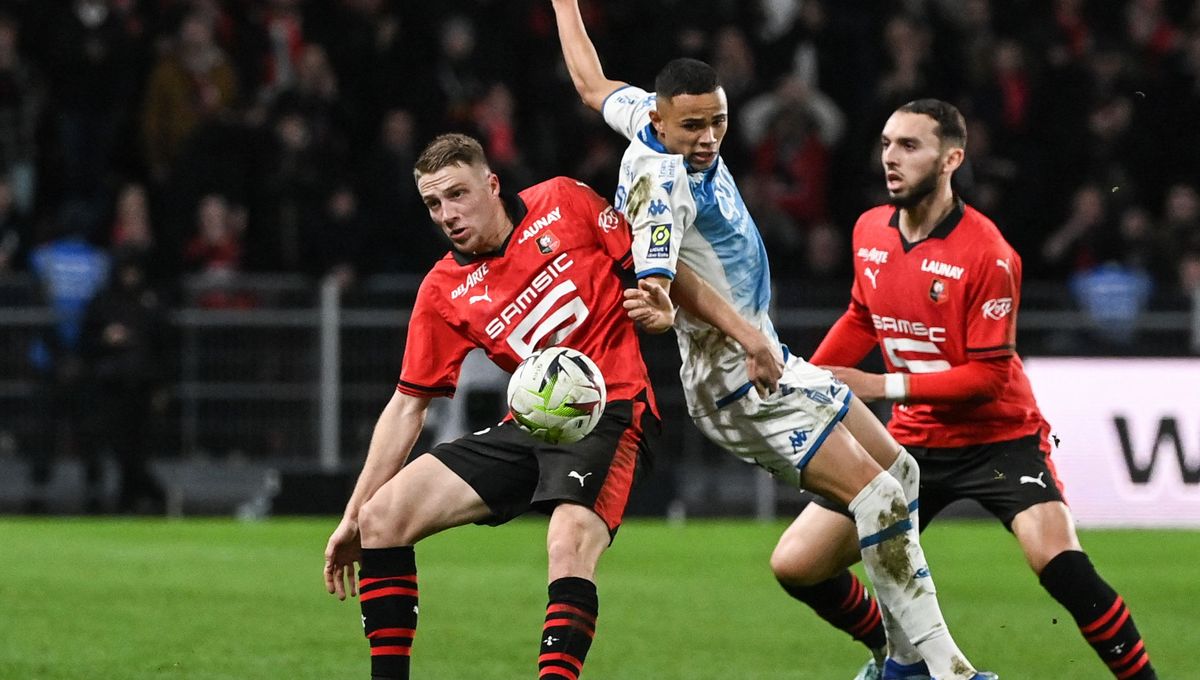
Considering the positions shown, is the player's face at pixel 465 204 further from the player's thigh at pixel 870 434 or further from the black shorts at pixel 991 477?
the black shorts at pixel 991 477

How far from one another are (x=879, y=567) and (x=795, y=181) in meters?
10.3

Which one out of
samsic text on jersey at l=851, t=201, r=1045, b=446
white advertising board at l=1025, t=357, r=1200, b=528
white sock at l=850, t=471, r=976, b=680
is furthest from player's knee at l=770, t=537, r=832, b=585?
white advertising board at l=1025, t=357, r=1200, b=528

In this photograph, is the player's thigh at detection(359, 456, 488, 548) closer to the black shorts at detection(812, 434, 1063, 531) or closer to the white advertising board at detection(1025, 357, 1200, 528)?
the black shorts at detection(812, 434, 1063, 531)

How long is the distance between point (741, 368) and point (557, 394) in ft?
2.65

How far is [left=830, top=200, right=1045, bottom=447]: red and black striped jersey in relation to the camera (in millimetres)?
7379

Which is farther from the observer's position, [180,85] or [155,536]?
[180,85]

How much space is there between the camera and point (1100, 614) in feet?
23.2

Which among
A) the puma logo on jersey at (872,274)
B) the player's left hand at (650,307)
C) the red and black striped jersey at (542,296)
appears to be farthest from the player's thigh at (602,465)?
the puma logo on jersey at (872,274)

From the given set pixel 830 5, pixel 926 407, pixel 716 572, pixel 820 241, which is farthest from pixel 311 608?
pixel 830 5

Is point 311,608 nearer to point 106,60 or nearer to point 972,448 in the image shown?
point 972,448

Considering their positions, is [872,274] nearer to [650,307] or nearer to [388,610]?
[650,307]

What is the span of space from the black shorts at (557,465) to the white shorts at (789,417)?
32 centimetres

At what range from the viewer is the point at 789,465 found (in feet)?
22.7

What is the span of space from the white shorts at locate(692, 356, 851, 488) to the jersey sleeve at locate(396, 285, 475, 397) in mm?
940
